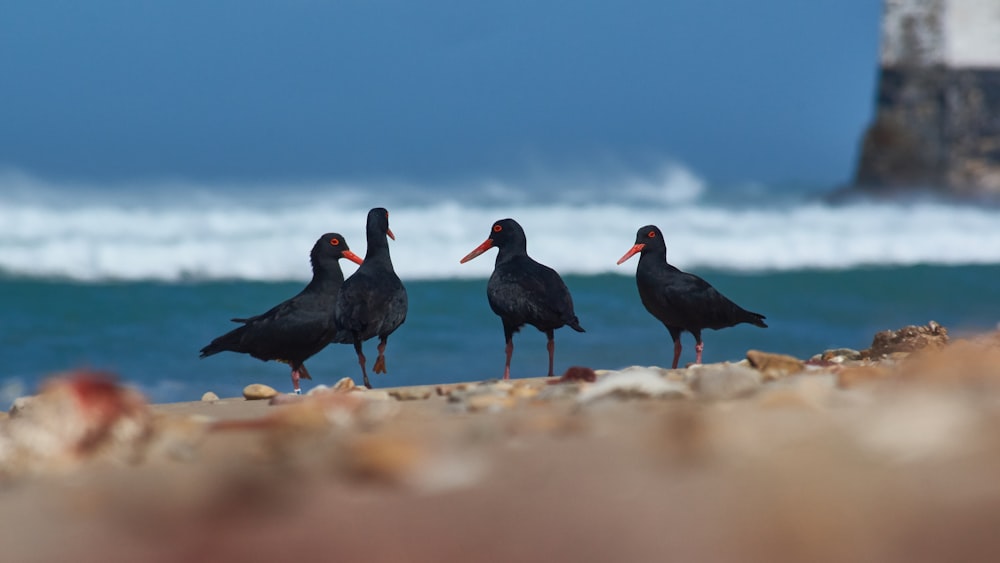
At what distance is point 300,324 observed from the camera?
5773 millimetres

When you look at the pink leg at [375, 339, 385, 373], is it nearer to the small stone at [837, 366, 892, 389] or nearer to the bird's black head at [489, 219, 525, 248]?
the bird's black head at [489, 219, 525, 248]

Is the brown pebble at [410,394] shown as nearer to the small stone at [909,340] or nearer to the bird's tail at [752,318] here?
the small stone at [909,340]

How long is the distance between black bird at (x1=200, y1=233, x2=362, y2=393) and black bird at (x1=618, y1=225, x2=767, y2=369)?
1517 mm

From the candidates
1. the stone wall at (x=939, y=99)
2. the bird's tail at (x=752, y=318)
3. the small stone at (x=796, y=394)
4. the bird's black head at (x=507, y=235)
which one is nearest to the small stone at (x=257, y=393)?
the bird's black head at (x=507, y=235)

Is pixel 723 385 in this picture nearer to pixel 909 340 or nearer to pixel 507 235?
pixel 909 340

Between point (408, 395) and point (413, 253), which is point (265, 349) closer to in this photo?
point (408, 395)

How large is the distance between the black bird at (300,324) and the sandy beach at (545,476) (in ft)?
7.77

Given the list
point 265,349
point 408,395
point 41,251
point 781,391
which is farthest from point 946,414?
point 41,251

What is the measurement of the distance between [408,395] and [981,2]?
72.9 ft

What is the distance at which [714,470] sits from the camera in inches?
98.3

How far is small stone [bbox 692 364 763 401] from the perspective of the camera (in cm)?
322

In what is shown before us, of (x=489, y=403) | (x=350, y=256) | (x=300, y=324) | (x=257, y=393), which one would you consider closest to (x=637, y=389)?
(x=489, y=403)

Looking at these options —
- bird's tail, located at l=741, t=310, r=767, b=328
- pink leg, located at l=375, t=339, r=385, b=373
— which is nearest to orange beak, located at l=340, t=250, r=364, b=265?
pink leg, located at l=375, t=339, r=385, b=373

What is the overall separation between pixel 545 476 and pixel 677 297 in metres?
3.51
